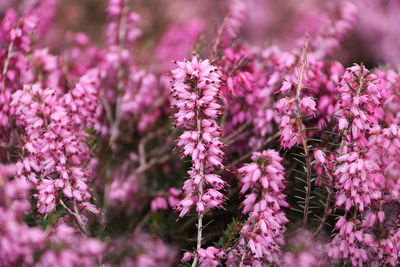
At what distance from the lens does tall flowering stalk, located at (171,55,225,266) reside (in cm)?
185

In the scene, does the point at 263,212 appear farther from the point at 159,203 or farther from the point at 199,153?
the point at 159,203

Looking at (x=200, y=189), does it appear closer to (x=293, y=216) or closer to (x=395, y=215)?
(x=293, y=216)

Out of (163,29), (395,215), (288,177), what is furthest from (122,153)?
(163,29)

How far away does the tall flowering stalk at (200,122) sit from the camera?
72.9 inches

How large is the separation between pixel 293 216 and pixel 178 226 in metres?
0.89

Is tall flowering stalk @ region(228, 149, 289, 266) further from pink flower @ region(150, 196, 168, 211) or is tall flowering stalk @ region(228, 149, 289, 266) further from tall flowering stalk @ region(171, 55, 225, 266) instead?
pink flower @ region(150, 196, 168, 211)

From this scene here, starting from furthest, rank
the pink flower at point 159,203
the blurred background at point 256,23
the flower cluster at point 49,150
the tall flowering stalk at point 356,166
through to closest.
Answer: the blurred background at point 256,23
the pink flower at point 159,203
the flower cluster at point 49,150
the tall flowering stalk at point 356,166

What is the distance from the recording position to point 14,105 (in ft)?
7.55

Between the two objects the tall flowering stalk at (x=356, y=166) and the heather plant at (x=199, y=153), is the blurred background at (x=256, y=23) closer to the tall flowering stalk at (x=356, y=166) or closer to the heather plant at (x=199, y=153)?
the heather plant at (x=199, y=153)

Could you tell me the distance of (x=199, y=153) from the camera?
1.86 meters

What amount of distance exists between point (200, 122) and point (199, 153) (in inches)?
6.4

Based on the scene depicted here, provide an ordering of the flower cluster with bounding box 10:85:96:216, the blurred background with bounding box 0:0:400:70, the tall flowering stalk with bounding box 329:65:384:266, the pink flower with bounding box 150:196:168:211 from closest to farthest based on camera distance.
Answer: the tall flowering stalk with bounding box 329:65:384:266 < the flower cluster with bounding box 10:85:96:216 < the pink flower with bounding box 150:196:168:211 < the blurred background with bounding box 0:0:400:70

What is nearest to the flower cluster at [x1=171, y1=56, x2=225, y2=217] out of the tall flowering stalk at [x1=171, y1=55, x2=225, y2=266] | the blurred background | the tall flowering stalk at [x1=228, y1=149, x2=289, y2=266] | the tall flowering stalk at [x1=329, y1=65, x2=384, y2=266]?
the tall flowering stalk at [x1=171, y1=55, x2=225, y2=266]

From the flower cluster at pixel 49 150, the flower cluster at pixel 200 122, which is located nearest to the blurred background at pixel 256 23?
the flower cluster at pixel 49 150
